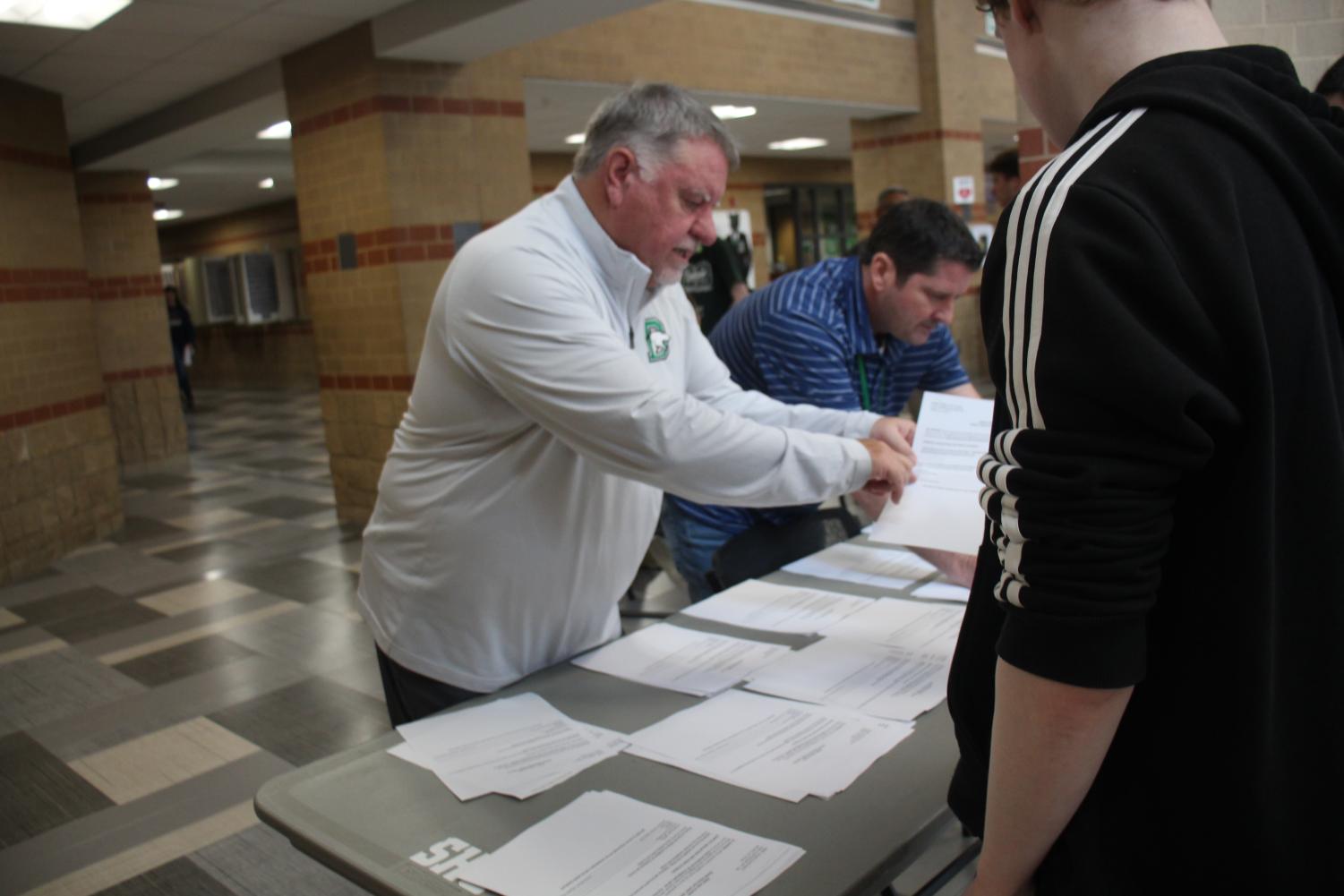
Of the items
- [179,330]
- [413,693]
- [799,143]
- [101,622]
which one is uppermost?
[799,143]

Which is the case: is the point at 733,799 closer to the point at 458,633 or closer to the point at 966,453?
the point at 458,633

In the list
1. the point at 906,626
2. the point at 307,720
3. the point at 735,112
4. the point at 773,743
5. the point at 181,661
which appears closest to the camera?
the point at 773,743

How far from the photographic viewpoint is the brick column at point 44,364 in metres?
6.15

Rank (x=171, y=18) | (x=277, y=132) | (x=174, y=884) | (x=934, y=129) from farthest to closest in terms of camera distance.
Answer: (x=934, y=129) → (x=277, y=132) → (x=171, y=18) → (x=174, y=884)

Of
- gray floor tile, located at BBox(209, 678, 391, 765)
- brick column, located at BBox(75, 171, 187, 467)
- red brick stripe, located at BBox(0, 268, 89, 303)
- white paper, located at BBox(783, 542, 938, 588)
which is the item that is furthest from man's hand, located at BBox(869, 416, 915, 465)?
brick column, located at BBox(75, 171, 187, 467)

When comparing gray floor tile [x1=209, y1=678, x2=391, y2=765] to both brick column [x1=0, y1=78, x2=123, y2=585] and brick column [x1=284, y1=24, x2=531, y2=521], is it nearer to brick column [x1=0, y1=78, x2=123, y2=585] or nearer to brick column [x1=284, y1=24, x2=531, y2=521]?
brick column [x1=284, y1=24, x2=531, y2=521]

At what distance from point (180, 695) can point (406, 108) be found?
11.7 feet

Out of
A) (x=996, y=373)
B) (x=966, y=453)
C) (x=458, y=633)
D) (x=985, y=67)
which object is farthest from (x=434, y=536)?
(x=985, y=67)

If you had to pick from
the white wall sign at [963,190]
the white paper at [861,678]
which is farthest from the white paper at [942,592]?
the white wall sign at [963,190]

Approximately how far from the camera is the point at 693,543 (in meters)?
2.71

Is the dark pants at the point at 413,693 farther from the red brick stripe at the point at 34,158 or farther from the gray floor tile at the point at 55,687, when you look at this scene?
the red brick stripe at the point at 34,158

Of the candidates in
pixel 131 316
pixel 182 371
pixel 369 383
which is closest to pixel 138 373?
pixel 131 316

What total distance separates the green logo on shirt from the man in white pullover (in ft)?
0.16

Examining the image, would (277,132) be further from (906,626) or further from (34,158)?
(906,626)
